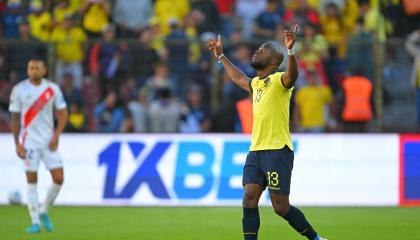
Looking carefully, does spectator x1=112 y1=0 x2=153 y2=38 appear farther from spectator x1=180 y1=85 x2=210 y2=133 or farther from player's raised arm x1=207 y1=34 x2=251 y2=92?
player's raised arm x1=207 y1=34 x2=251 y2=92

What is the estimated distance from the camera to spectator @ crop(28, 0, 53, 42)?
70.6 ft

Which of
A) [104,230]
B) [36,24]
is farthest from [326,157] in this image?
[36,24]

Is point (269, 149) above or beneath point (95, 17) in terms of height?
beneath

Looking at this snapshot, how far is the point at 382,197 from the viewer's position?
17641mm

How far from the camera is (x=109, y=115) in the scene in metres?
20.2

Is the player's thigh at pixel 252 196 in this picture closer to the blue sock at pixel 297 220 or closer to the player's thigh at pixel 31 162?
the blue sock at pixel 297 220

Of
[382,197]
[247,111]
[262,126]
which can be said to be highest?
[262,126]

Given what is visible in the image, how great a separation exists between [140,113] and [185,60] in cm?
158

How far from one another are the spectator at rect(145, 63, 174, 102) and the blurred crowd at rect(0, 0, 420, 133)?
0.02m

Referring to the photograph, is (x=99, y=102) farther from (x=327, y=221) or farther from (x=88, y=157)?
(x=327, y=221)

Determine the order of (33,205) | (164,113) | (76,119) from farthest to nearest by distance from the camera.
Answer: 1. (76,119)
2. (164,113)
3. (33,205)

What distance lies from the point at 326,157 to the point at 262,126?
777 cm

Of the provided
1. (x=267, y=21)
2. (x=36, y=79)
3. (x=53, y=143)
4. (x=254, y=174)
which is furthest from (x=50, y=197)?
(x=267, y=21)

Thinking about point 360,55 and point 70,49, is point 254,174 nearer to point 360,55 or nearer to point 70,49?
point 360,55
